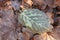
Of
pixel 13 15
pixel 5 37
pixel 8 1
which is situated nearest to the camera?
pixel 5 37

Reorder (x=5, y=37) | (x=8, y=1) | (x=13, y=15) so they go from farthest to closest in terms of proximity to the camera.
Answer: (x=8, y=1) → (x=13, y=15) → (x=5, y=37)

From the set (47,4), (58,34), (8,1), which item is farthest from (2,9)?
(58,34)

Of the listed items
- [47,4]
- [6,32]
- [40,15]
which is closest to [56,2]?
[47,4]

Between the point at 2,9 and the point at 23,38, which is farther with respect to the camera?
the point at 2,9

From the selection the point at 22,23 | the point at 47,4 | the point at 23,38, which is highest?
A: the point at 47,4

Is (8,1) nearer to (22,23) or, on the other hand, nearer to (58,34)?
(22,23)

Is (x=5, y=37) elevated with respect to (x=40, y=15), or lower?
lower
